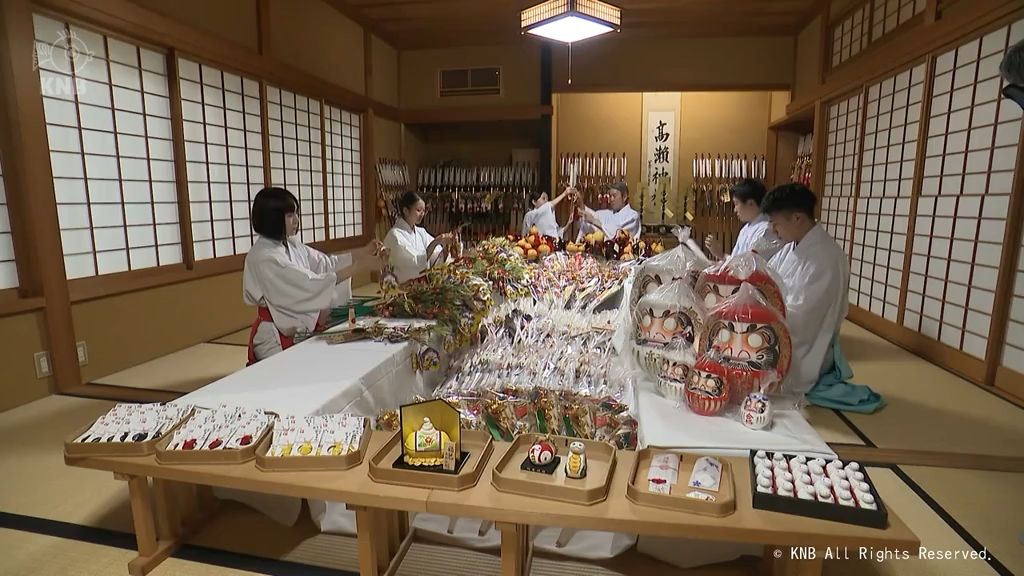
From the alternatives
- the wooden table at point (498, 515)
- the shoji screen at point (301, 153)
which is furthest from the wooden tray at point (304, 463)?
the shoji screen at point (301, 153)

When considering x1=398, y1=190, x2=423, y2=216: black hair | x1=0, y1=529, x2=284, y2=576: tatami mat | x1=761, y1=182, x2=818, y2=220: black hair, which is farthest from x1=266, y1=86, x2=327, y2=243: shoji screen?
x1=761, y1=182, x2=818, y2=220: black hair

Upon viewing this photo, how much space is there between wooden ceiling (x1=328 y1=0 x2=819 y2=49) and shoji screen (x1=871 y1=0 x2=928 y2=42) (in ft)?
4.71

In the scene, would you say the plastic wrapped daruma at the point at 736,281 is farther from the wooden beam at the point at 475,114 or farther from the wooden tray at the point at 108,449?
the wooden beam at the point at 475,114

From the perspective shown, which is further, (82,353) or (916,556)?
(82,353)

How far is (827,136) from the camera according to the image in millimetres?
6707

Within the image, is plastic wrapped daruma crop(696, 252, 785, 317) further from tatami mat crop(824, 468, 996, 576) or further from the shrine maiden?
the shrine maiden

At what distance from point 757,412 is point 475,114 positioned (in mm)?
7608

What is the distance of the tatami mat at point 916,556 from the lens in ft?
6.03

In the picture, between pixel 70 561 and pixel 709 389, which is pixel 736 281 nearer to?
pixel 709 389

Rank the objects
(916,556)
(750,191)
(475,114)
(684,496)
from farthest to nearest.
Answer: (475,114) < (750,191) < (916,556) < (684,496)

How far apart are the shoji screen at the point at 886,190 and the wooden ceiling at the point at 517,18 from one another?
2310 mm

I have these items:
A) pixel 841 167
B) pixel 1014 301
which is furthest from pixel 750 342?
pixel 841 167

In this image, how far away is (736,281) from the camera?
2320mm

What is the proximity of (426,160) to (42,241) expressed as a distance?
22.5 ft
